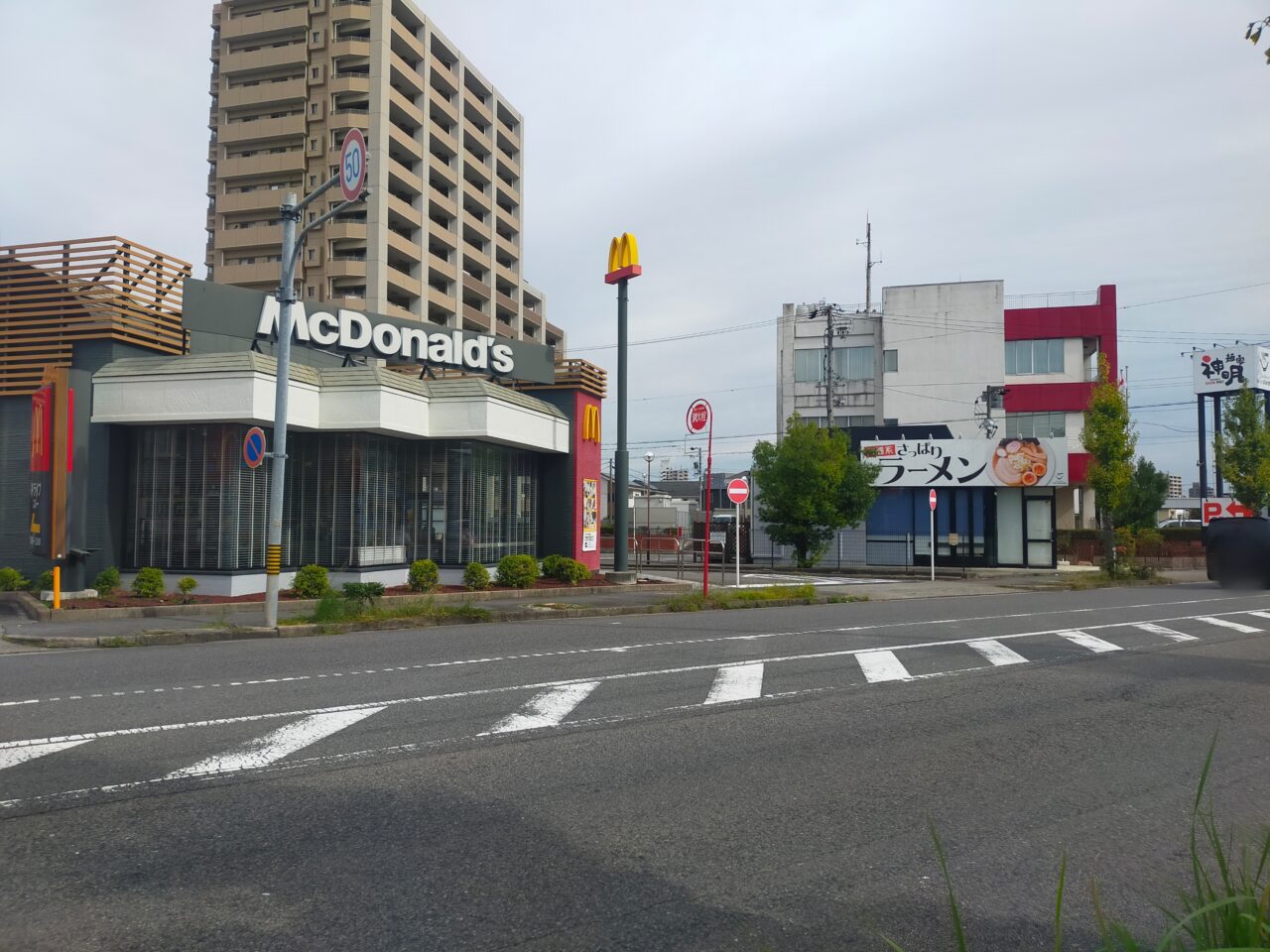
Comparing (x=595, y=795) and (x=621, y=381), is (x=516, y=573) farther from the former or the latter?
(x=595, y=795)

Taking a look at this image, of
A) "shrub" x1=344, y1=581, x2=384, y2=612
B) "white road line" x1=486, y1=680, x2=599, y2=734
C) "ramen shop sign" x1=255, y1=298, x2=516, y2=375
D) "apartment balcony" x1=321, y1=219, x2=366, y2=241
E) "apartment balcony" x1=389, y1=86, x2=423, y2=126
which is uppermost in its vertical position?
"apartment balcony" x1=389, y1=86, x2=423, y2=126

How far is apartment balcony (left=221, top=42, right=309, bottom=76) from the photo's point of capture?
6038 centimetres

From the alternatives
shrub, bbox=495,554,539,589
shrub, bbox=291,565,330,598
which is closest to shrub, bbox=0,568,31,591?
shrub, bbox=291,565,330,598

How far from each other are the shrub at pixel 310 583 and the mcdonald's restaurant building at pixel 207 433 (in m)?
1.41

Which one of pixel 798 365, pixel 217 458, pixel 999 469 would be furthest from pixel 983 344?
pixel 217 458

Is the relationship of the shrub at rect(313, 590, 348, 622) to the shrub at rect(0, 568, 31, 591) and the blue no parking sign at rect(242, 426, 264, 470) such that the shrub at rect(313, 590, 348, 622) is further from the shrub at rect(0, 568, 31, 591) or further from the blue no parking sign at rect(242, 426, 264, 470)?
the shrub at rect(0, 568, 31, 591)

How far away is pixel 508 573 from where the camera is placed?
22453 millimetres

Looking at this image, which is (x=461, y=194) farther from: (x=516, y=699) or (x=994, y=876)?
(x=994, y=876)

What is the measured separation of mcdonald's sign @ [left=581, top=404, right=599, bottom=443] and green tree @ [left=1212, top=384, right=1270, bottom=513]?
1108 inches

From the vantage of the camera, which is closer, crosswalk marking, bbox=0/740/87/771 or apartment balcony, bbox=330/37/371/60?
crosswalk marking, bbox=0/740/87/771

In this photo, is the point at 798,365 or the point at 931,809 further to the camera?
the point at 798,365

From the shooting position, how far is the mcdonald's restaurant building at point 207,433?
63.8 feet

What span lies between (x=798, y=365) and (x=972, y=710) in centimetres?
5494

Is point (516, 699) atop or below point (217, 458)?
below
